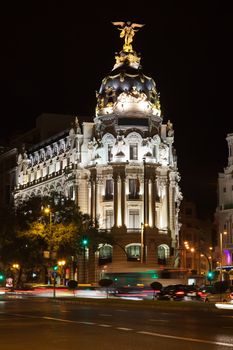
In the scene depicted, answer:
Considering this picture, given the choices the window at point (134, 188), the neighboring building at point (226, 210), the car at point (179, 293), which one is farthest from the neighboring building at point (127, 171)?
the car at point (179, 293)

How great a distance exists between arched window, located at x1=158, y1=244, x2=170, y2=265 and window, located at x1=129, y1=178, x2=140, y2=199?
7.93m

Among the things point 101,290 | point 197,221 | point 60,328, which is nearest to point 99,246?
point 101,290

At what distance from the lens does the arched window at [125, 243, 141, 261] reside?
94.6 metres

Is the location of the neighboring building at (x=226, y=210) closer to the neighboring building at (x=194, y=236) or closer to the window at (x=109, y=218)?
the window at (x=109, y=218)

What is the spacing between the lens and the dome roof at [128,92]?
9731cm

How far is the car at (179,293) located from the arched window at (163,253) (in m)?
40.8

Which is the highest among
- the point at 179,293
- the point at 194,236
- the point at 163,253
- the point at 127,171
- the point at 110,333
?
the point at 127,171

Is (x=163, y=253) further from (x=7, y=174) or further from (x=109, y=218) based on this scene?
(x=7, y=174)

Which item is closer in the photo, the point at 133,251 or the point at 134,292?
the point at 134,292

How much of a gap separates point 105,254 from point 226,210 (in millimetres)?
18011

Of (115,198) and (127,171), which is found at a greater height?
(127,171)

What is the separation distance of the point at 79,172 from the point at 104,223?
8.80 metres

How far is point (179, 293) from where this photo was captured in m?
54.8

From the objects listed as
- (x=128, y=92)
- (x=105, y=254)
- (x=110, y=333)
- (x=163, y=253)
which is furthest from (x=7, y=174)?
(x=110, y=333)
